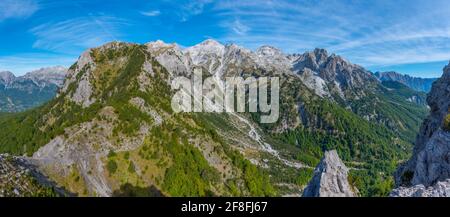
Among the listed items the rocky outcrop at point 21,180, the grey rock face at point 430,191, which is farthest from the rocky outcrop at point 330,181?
the rocky outcrop at point 21,180

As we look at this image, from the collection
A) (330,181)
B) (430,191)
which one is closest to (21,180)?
(330,181)

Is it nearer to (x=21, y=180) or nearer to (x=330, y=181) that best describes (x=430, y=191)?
(x=330, y=181)

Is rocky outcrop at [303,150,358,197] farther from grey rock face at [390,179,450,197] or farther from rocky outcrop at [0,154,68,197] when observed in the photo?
rocky outcrop at [0,154,68,197]

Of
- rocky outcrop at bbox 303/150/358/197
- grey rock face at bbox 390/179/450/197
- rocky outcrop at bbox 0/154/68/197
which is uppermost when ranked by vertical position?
grey rock face at bbox 390/179/450/197

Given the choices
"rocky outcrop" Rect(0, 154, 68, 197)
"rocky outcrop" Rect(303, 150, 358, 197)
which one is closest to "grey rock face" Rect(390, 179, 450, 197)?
"rocky outcrop" Rect(303, 150, 358, 197)

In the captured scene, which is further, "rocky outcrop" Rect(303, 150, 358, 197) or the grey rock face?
"rocky outcrop" Rect(303, 150, 358, 197)

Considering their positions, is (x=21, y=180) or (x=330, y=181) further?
(x=21, y=180)
